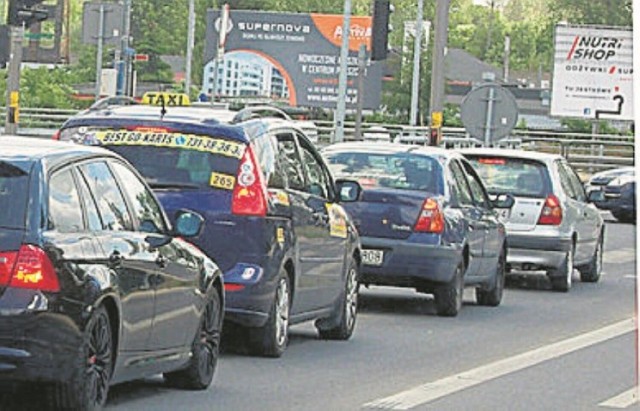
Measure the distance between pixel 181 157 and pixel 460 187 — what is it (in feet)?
20.2

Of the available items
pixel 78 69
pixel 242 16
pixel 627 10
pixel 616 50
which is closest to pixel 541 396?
pixel 616 50

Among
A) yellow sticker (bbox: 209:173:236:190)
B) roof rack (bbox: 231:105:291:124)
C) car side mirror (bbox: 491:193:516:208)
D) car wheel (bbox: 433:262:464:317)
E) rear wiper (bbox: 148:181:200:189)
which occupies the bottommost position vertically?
car wheel (bbox: 433:262:464:317)

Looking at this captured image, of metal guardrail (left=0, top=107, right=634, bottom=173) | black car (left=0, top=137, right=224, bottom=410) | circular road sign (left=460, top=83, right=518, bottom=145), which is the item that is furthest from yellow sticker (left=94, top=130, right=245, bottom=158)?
metal guardrail (left=0, top=107, right=634, bottom=173)

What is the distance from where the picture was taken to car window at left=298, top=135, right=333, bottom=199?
1458 centimetres

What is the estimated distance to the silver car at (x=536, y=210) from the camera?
877 inches

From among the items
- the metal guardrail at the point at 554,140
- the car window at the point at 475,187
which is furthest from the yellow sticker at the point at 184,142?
the metal guardrail at the point at 554,140

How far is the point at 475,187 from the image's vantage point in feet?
65.0

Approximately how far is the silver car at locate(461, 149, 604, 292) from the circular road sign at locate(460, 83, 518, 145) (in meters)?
9.07

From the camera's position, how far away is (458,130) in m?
57.7

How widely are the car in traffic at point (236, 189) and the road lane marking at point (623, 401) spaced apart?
92.3 inches

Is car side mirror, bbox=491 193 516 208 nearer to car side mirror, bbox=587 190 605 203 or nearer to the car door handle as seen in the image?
car side mirror, bbox=587 190 605 203

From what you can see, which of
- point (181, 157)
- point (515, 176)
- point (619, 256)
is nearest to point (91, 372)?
A: point (181, 157)

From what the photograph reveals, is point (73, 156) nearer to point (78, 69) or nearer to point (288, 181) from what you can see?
point (288, 181)

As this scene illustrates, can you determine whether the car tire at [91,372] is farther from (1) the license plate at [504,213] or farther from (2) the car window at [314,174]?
(1) the license plate at [504,213]
